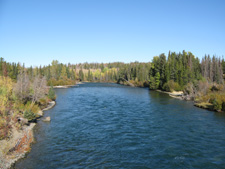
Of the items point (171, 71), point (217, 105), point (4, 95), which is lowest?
point (217, 105)

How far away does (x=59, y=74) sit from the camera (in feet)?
518

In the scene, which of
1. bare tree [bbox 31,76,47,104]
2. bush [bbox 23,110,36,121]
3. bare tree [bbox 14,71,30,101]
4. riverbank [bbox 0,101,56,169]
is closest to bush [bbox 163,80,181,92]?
bare tree [bbox 31,76,47,104]

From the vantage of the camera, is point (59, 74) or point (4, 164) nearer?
point (4, 164)

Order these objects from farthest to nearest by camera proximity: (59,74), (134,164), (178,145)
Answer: (59,74)
(178,145)
(134,164)

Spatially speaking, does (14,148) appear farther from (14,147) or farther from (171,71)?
(171,71)

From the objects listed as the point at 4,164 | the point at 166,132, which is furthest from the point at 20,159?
the point at 166,132

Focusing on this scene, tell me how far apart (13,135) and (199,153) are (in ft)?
64.1

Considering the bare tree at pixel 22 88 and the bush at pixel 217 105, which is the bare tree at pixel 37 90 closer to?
the bare tree at pixel 22 88

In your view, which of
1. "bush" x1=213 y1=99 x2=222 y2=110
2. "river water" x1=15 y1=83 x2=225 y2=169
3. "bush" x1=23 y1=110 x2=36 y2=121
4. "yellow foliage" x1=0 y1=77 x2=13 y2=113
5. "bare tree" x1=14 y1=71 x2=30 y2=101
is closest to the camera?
"river water" x1=15 y1=83 x2=225 y2=169

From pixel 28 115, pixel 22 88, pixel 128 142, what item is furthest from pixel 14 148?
pixel 22 88

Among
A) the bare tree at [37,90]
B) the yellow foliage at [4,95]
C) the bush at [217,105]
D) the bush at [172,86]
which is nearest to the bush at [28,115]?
the yellow foliage at [4,95]

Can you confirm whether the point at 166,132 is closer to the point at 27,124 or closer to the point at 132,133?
the point at 132,133

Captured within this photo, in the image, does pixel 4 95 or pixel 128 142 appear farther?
pixel 4 95

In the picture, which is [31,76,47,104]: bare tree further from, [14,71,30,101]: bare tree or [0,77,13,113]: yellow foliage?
[0,77,13,113]: yellow foliage
